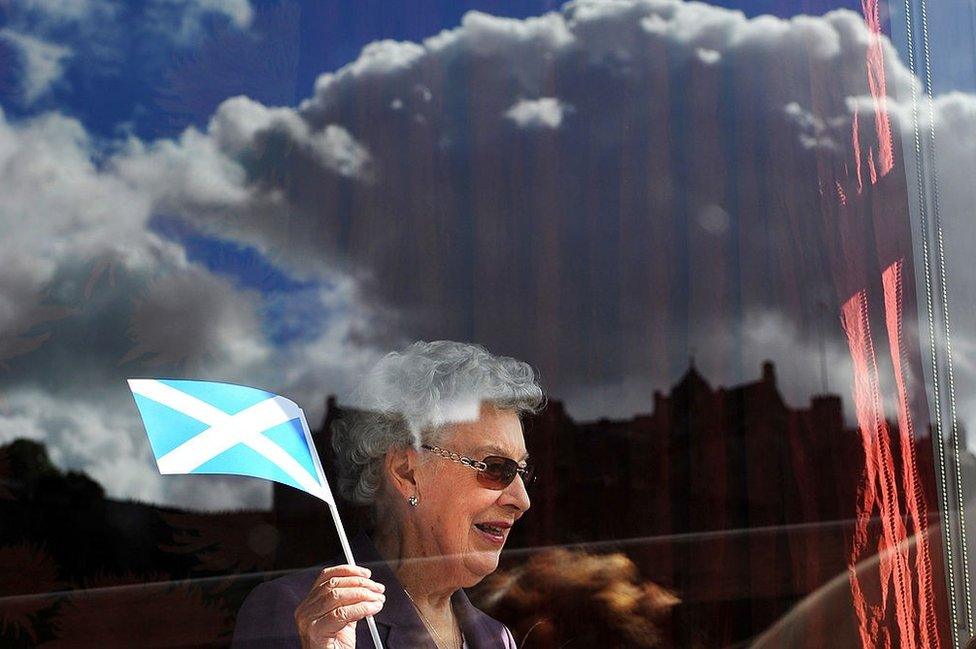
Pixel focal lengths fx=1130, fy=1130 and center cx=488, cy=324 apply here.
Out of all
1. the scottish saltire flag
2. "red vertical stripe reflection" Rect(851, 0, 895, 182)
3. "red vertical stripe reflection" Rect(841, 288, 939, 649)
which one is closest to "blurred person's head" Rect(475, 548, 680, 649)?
the scottish saltire flag

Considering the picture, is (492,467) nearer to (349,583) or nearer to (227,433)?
(349,583)

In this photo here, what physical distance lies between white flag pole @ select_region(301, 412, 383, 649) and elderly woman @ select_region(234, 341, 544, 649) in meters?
0.01

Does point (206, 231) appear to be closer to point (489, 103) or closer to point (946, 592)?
point (489, 103)

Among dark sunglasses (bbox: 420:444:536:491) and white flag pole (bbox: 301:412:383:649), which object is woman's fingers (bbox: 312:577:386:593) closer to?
white flag pole (bbox: 301:412:383:649)

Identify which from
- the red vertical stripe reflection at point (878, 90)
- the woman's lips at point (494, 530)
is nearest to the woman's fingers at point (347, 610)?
the woman's lips at point (494, 530)

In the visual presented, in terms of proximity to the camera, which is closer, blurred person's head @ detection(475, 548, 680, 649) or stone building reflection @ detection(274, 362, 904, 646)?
blurred person's head @ detection(475, 548, 680, 649)

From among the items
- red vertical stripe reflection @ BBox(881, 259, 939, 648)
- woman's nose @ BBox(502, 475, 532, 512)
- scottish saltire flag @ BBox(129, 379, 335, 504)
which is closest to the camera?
scottish saltire flag @ BBox(129, 379, 335, 504)

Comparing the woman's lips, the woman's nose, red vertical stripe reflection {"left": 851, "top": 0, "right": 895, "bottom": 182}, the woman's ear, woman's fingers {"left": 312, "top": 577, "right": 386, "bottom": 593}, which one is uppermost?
red vertical stripe reflection {"left": 851, "top": 0, "right": 895, "bottom": 182}

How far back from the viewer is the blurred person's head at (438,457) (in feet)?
5.31

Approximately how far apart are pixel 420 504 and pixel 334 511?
17cm

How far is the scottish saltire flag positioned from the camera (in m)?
1.42

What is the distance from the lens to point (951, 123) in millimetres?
2604

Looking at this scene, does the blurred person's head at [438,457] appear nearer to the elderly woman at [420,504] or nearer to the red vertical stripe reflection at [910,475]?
the elderly woman at [420,504]

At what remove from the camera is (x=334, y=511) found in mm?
1517
